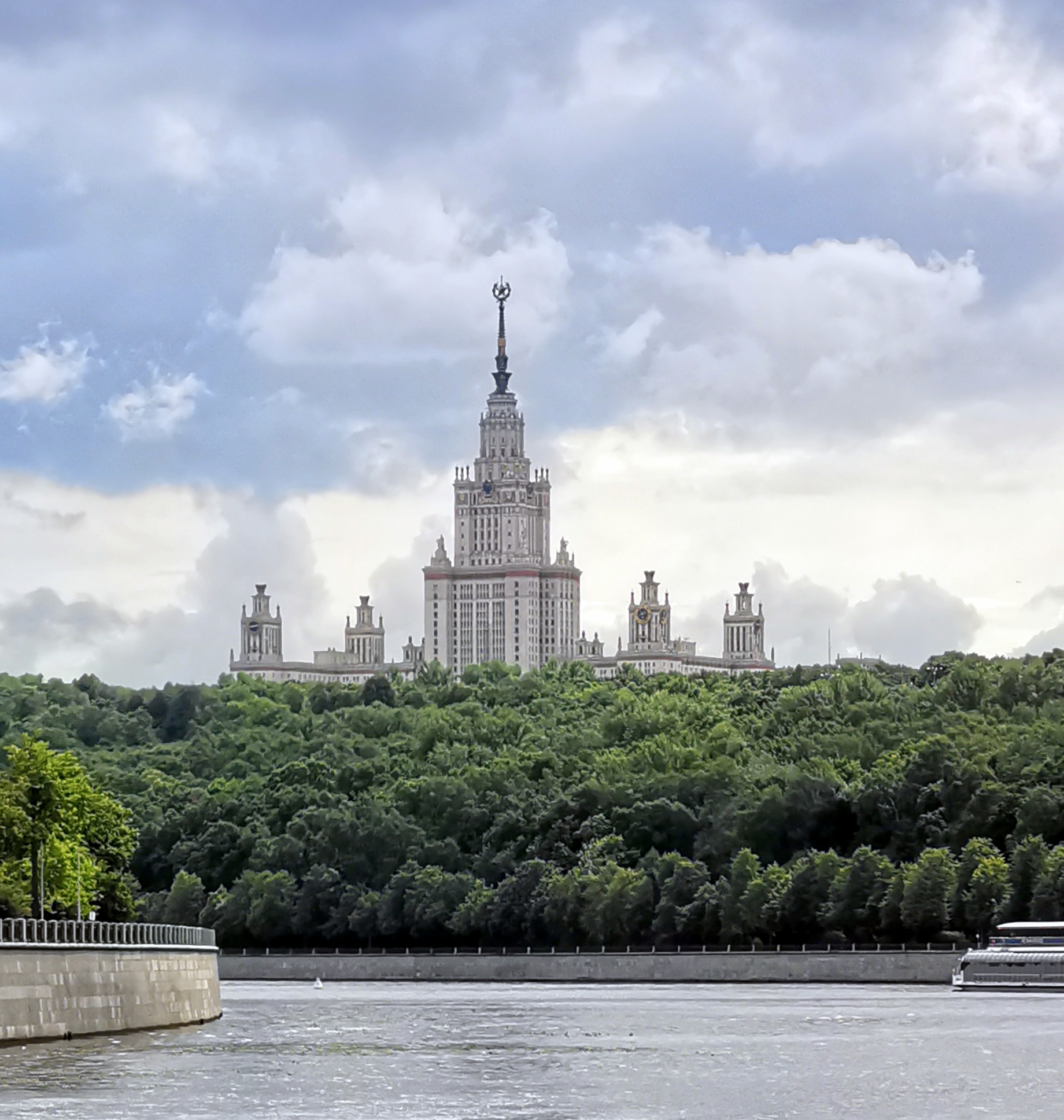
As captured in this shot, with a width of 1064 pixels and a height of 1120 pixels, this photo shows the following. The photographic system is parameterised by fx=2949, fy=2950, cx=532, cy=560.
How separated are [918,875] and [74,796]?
59799mm

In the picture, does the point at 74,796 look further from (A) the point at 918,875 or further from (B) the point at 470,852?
(B) the point at 470,852

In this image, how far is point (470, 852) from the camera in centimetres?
19775

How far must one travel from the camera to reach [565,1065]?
8481 centimetres

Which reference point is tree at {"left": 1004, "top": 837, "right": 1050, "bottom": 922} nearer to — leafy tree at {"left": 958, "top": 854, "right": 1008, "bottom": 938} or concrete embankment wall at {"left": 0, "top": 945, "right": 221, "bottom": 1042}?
leafy tree at {"left": 958, "top": 854, "right": 1008, "bottom": 938}

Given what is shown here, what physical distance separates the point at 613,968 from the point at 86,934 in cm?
8917

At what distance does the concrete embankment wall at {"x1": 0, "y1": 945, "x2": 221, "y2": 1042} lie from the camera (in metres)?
76.1

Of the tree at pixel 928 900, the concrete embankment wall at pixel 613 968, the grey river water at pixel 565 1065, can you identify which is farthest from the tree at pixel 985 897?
the grey river water at pixel 565 1065

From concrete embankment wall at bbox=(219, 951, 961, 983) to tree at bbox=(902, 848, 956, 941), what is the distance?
1685 millimetres

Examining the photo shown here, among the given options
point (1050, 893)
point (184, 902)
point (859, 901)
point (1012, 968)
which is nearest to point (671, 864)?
point (859, 901)

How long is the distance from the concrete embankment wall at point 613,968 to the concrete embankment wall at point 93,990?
65.8 m

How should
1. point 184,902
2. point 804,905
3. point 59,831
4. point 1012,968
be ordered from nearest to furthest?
point 59,831 → point 1012,968 → point 804,905 → point 184,902

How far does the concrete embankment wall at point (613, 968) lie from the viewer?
519 feet

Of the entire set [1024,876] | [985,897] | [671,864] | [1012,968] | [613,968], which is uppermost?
[671,864]

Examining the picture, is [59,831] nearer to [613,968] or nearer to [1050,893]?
[1050,893]
